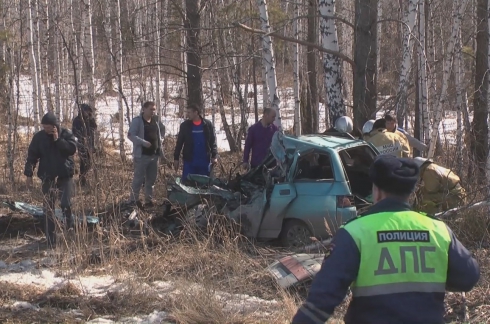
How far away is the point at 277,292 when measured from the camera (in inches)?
236

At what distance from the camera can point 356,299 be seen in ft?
8.69

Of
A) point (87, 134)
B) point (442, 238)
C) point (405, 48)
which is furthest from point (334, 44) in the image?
point (442, 238)

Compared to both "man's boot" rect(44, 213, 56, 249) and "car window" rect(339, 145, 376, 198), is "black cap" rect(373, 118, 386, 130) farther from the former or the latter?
"man's boot" rect(44, 213, 56, 249)

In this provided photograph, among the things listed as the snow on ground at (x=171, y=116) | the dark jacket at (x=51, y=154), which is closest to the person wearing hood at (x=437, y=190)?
the dark jacket at (x=51, y=154)

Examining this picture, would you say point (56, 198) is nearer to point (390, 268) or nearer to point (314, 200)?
point (314, 200)

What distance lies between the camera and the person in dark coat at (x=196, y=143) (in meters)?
9.80

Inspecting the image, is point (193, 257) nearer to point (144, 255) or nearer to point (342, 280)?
point (144, 255)

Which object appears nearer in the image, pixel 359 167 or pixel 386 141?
pixel 359 167

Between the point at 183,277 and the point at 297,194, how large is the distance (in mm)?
1779

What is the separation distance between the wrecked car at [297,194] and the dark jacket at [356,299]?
4.44m

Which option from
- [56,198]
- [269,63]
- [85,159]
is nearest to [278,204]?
[56,198]

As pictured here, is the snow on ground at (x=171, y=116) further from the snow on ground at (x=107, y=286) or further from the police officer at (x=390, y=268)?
the police officer at (x=390, y=268)

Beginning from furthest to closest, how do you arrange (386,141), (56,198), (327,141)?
1. (386,141)
2. (56,198)
3. (327,141)

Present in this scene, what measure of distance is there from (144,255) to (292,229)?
1.73 metres
